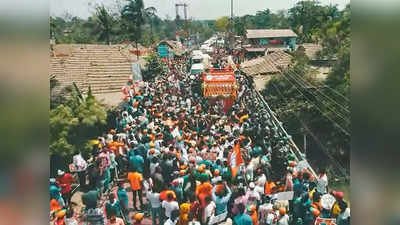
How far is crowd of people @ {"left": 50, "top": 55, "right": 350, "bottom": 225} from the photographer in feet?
20.8

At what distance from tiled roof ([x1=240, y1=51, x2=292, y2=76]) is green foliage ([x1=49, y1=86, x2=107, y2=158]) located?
7.54 ft

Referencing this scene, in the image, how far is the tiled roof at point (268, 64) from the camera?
7.67 metres

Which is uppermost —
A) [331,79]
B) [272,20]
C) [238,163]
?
[272,20]

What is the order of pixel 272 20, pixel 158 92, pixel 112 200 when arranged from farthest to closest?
1. pixel 158 92
2. pixel 272 20
3. pixel 112 200

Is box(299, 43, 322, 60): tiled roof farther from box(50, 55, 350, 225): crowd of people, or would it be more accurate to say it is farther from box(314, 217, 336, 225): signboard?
box(314, 217, 336, 225): signboard

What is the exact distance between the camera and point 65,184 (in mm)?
6941

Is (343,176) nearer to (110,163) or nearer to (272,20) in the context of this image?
(272,20)

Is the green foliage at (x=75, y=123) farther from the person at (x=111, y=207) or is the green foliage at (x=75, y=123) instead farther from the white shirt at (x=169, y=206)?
the white shirt at (x=169, y=206)

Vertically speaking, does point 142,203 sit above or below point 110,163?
below

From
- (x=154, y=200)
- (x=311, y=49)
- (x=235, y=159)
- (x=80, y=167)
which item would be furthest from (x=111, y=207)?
(x=311, y=49)

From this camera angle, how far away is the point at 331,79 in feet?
24.4

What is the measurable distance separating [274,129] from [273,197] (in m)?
1.19

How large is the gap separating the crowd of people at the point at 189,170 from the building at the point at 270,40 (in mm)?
556
